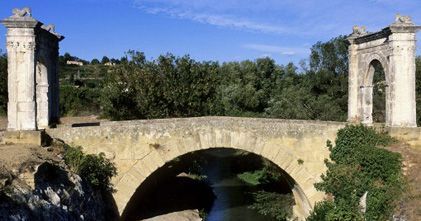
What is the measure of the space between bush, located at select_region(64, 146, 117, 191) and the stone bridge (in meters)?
0.24

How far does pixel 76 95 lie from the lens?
40188mm

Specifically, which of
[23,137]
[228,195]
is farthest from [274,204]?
[23,137]

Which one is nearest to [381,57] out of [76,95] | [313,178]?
[313,178]

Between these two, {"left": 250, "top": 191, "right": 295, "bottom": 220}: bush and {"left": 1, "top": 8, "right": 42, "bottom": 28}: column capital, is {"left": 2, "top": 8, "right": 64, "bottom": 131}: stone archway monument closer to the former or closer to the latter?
{"left": 1, "top": 8, "right": 42, "bottom": 28}: column capital

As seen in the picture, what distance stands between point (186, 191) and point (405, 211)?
1296cm

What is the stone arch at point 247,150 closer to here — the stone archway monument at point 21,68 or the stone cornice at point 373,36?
the stone archway monument at point 21,68

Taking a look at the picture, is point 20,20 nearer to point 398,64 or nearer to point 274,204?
point 398,64

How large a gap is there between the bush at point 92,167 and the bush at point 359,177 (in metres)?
6.31

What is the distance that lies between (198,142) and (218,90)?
73.5 ft

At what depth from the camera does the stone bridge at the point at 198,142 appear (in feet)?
51.7

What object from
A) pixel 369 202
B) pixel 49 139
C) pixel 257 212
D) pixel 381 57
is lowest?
pixel 257 212

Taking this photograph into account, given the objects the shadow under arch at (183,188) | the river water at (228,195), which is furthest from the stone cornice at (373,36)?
the river water at (228,195)

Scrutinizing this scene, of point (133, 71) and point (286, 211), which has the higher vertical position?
point (133, 71)

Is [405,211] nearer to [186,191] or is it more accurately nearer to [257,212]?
[257,212]
